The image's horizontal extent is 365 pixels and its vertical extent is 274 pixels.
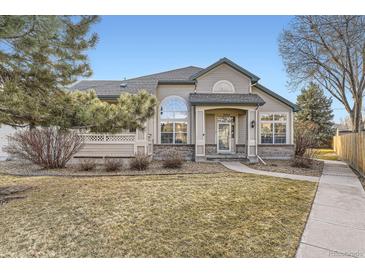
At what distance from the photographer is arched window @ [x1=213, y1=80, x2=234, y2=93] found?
14.4 meters

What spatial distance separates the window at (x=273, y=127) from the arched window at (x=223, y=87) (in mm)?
3039

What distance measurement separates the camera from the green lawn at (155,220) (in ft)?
10.5

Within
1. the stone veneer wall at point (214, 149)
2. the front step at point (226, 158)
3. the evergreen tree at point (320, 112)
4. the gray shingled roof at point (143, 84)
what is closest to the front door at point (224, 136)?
the stone veneer wall at point (214, 149)

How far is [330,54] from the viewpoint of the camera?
17.3m

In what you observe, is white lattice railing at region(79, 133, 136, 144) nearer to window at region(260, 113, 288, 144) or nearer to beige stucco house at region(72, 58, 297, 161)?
beige stucco house at region(72, 58, 297, 161)

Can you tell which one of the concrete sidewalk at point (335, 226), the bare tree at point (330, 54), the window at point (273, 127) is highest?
the bare tree at point (330, 54)

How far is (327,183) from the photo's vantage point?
7566 millimetres

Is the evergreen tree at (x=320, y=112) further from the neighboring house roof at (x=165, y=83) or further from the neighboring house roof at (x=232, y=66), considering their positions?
the neighboring house roof at (x=232, y=66)

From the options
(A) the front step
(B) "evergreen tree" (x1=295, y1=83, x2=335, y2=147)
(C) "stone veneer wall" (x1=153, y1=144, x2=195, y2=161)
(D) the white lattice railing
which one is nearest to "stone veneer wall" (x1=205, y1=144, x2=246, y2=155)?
(A) the front step

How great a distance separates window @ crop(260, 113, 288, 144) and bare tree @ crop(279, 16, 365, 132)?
19.3 feet

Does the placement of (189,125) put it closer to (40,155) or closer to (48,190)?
(40,155)

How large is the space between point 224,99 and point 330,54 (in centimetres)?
1078

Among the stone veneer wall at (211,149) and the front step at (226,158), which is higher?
the stone veneer wall at (211,149)
